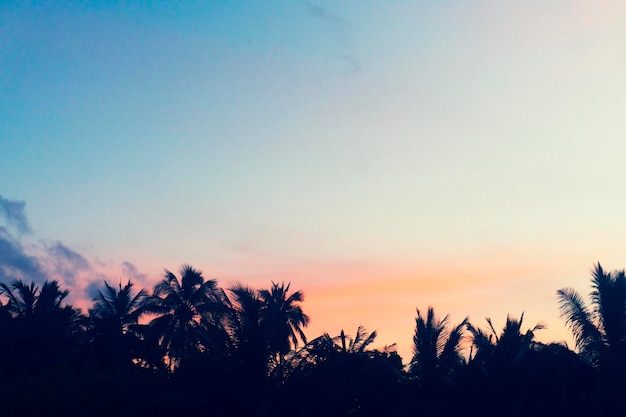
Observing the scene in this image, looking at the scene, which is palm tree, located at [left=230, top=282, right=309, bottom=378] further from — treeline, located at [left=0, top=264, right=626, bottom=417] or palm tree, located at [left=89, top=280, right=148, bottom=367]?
palm tree, located at [left=89, top=280, right=148, bottom=367]

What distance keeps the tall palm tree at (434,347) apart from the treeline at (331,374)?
0.05 m

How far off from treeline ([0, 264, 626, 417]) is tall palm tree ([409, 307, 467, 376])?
2.0 inches

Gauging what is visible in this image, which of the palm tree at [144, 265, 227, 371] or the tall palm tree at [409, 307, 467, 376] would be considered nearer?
the tall palm tree at [409, 307, 467, 376]

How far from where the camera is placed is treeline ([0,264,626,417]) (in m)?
28.5

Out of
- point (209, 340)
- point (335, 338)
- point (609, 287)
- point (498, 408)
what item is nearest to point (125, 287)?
point (209, 340)

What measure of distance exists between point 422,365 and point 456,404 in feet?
10.0

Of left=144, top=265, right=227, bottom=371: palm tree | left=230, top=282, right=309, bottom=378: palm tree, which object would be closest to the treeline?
left=230, top=282, right=309, bottom=378: palm tree

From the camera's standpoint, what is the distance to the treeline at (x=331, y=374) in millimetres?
28484

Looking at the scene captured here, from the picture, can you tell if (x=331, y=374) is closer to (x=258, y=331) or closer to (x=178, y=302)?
(x=258, y=331)

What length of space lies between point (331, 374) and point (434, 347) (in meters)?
7.80

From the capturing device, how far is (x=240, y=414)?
28.9 meters

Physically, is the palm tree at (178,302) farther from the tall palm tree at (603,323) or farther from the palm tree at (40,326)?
the tall palm tree at (603,323)

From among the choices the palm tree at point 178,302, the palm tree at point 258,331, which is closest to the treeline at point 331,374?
the palm tree at point 258,331

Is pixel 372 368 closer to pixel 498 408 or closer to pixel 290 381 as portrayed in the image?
pixel 290 381
